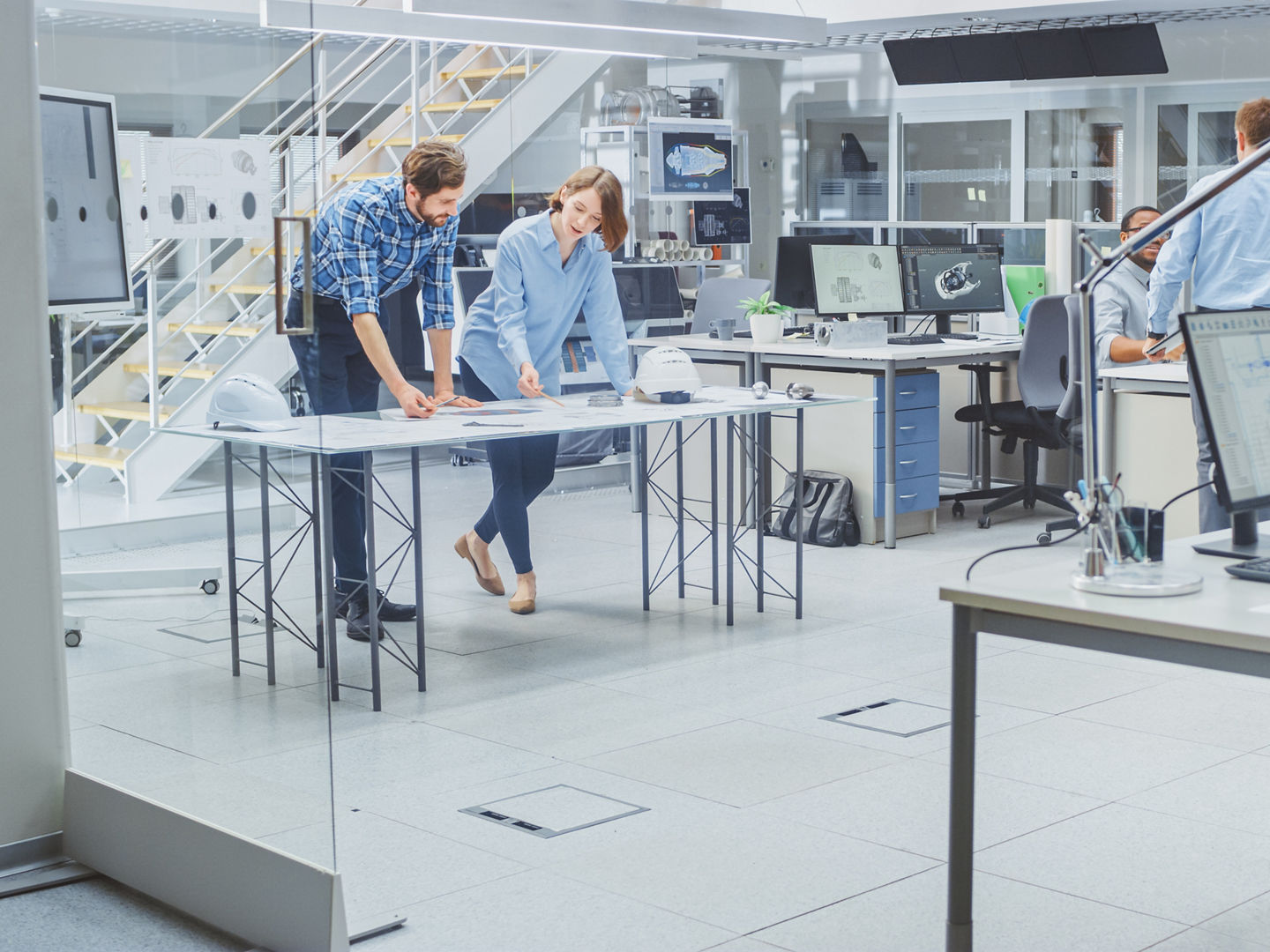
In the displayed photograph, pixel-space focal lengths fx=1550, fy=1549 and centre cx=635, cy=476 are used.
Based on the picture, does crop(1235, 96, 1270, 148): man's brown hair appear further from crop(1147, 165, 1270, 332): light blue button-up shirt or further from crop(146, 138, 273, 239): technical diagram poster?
crop(146, 138, 273, 239): technical diagram poster

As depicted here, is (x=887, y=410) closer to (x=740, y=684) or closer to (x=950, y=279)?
(x=950, y=279)

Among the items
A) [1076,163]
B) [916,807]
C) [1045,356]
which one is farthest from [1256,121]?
[1076,163]

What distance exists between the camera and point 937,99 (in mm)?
11750

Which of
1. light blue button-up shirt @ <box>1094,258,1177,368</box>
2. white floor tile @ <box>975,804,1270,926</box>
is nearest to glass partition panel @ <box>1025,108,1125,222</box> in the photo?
light blue button-up shirt @ <box>1094,258,1177,368</box>

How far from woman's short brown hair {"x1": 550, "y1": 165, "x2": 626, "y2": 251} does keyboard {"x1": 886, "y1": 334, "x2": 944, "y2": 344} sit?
7.22ft

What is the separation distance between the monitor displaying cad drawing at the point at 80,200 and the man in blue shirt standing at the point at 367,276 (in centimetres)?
106

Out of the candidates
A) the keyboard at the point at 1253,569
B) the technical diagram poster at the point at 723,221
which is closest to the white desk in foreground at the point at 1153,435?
the keyboard at the point at 1253,569

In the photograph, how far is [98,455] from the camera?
12.5 ft

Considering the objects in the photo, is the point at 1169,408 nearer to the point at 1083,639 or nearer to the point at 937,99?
the point at 1083,639

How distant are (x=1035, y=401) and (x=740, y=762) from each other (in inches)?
144

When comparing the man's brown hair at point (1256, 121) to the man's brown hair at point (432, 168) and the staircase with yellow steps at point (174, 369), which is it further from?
the staircase with yellow steps at point (174, 369)

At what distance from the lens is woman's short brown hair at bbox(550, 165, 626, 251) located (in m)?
5.14

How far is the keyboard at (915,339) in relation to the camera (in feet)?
23.3

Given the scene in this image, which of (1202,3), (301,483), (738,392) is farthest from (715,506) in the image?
(1202,3)
